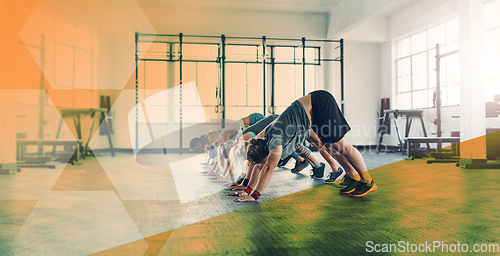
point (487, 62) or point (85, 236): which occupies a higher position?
point (487, 62)

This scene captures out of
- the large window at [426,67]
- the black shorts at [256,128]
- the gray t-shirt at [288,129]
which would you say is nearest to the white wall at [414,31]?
the large window at [426,67]

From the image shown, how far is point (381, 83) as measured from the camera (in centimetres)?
1138

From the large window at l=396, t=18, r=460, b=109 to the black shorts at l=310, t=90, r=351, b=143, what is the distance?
6.40m

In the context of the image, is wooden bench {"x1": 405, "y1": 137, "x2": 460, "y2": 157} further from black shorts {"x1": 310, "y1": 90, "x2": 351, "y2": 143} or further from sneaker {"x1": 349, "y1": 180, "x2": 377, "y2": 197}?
black shorts {"x1": 310, "y1": 90, "x2": 351, "y2": 143}

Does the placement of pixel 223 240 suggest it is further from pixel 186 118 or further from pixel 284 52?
pixel 284 52

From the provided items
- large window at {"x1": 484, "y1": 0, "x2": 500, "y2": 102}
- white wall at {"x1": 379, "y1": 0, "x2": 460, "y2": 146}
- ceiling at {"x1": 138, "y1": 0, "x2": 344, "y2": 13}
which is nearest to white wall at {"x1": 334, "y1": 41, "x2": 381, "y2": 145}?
white wall at {"x1": 379, "y1": 0, "x2": 460, "y2": 146}

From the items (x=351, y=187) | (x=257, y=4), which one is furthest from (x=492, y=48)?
(x=351, y=187)

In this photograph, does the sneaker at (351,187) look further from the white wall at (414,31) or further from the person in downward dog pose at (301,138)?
the white wall at (414,31)

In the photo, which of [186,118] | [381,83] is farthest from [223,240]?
[381,83]

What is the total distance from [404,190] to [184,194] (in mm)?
2064

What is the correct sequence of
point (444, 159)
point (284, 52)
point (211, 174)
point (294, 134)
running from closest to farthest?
point (294, 134) < point (211, 174) < point (444, 159) < point (284, 52)

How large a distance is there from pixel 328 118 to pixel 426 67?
25.7 feet

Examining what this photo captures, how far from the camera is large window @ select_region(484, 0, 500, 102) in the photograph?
742cm

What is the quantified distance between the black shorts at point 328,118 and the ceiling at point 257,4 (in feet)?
23.4
